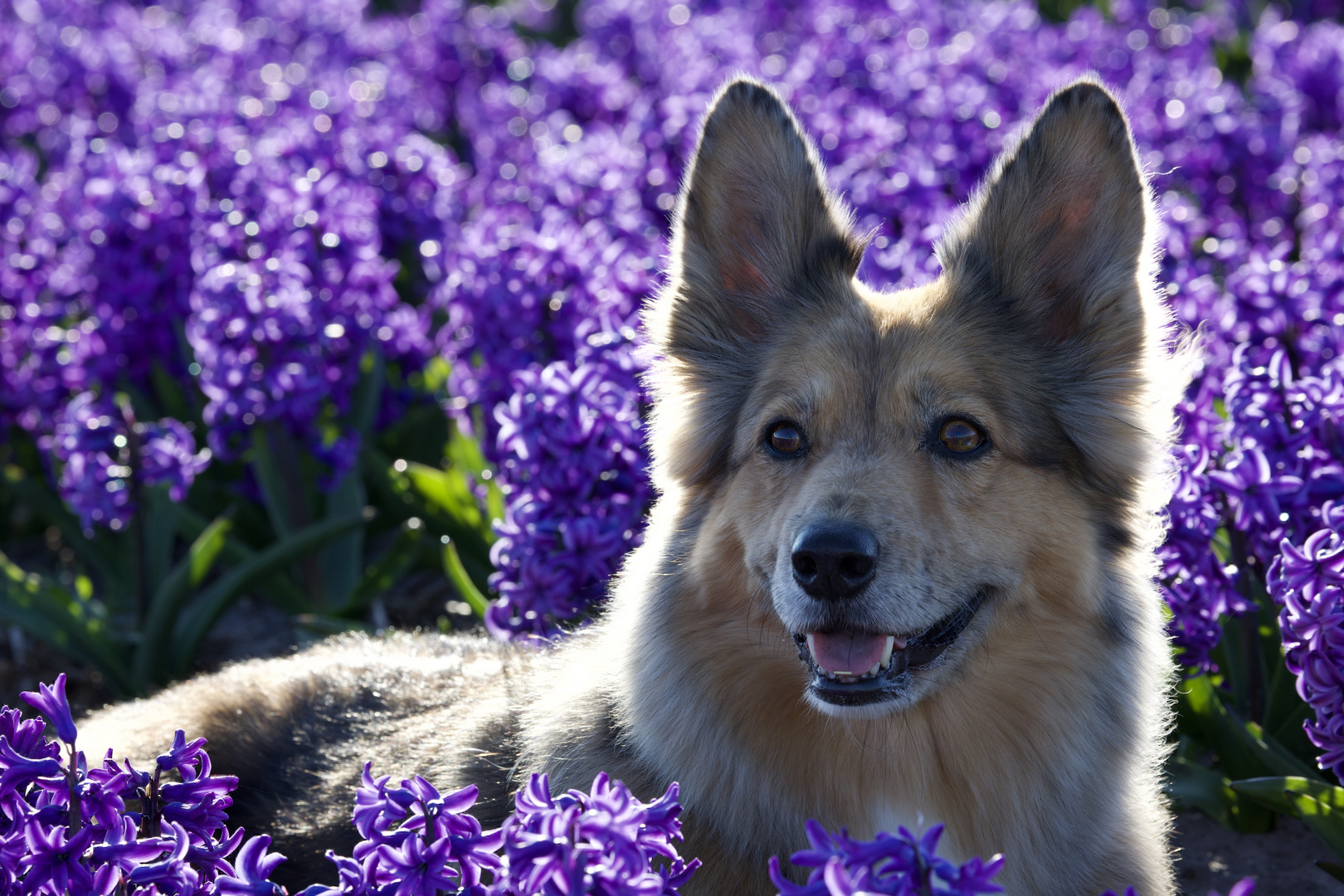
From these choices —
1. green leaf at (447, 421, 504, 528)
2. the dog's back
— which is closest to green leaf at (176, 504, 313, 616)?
green leaf at (447, 421, 504, 528)

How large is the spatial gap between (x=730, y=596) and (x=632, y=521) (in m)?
1.27

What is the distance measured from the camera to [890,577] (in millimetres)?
2662

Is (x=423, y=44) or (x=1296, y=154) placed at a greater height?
(x=423, y=44)

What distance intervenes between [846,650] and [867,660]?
0.05 m

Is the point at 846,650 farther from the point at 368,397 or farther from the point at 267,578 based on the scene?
the point at 368,397

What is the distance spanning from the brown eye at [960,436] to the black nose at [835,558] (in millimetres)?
455

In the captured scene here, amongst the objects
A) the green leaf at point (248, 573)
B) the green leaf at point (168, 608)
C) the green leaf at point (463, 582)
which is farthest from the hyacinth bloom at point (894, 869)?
the green leaf at point (168, 608)

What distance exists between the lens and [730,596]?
9.83 feet

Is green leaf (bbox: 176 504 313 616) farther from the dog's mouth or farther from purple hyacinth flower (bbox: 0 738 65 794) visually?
the dog's mouth

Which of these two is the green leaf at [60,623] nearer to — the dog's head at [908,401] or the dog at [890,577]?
the dog at [890,577]

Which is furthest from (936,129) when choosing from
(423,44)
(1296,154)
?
(423,44)

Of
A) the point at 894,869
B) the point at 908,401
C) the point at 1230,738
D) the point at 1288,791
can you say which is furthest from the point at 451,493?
the point at 894,869

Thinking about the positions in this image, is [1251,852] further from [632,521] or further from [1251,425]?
[632,521]

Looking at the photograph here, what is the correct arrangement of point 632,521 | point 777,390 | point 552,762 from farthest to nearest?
1. point 632,521
2. point 777,390
3. point 552,762
